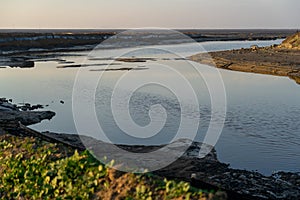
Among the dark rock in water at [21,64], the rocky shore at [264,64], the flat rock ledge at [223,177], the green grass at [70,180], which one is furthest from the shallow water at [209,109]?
the green grass at [70,180]

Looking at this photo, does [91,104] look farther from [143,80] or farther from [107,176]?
[107,176]

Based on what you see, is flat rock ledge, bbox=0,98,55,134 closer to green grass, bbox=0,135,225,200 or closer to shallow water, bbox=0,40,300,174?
shallow water, bbox=0,40,300,174

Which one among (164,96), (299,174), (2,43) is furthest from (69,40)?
(299,174)

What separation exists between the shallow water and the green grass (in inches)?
268

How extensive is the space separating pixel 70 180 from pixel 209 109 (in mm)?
15330

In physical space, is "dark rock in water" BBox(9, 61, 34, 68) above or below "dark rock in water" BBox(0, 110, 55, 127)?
below

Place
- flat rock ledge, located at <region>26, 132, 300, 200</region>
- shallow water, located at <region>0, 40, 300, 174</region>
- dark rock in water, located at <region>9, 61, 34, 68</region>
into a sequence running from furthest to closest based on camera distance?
dark rock in water, located at <region>9, 61, 34, 68</region> → shallow water, located at <region>0, 40, 300, 174</region> → flat rock ledge, located at <region>26, 132, 300, 200</region>

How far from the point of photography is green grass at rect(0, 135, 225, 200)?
728 cm

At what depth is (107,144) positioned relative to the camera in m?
15.8

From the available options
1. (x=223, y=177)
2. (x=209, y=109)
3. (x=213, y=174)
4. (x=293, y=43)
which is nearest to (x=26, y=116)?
(x=209, y=109)

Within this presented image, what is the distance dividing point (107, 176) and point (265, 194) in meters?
4.72

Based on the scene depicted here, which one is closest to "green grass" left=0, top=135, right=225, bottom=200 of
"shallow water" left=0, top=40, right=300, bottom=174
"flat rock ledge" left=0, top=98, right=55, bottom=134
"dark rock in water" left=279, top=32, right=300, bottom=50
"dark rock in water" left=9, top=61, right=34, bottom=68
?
"shallow water" left=0, top=40, right=300, bottom=174

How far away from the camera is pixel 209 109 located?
22688 mm

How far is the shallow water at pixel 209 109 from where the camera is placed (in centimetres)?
1545
